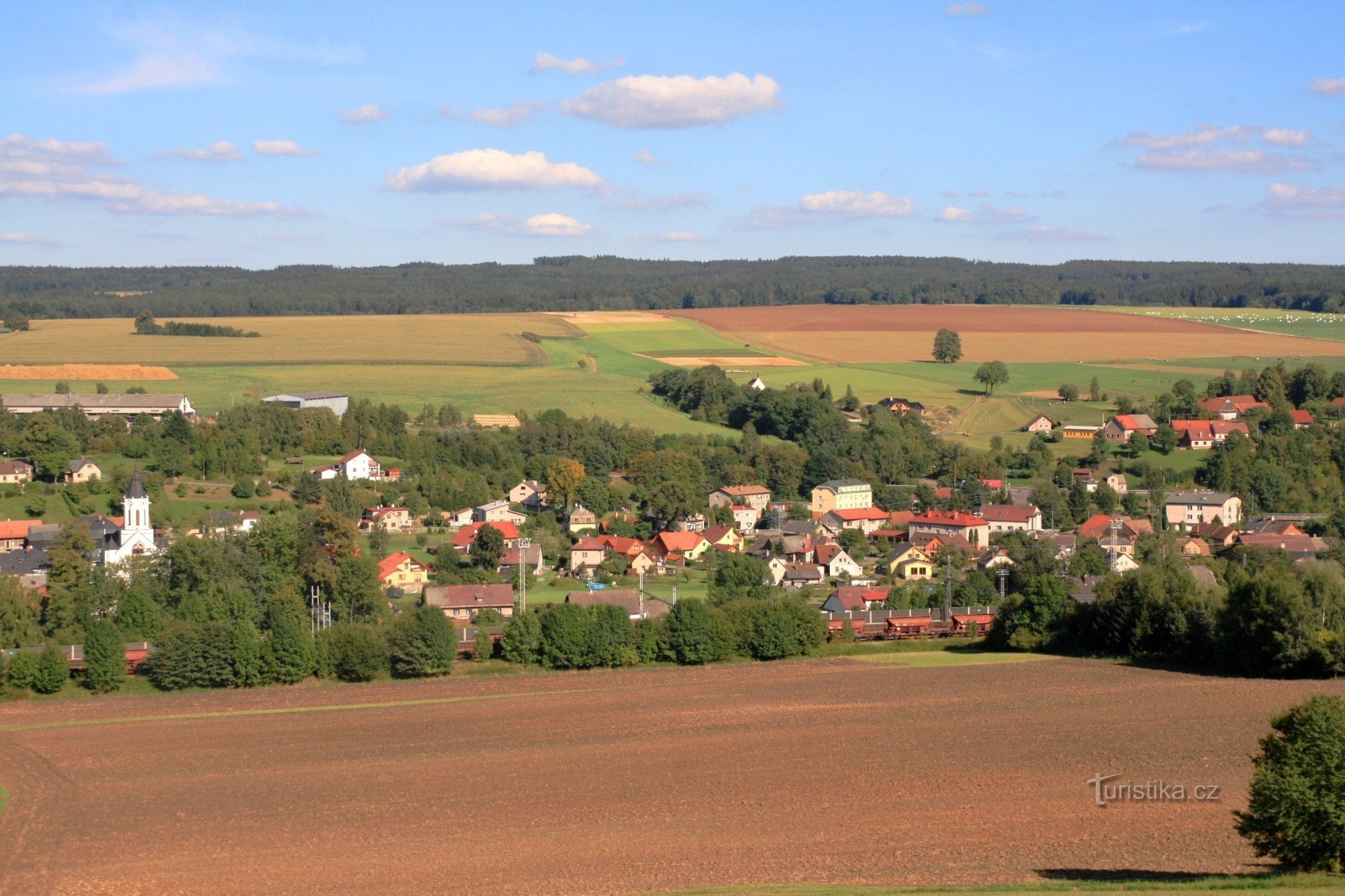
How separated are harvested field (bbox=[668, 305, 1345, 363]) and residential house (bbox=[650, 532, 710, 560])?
4444 centimetres

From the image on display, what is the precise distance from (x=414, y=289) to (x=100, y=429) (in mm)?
97590

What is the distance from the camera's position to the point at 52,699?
3136cm

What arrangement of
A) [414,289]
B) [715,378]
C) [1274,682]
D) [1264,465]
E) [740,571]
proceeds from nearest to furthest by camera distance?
1. [1274,682]
2. [740,571]
3. [1264,465]
4. [715,378]
5. [414,289]

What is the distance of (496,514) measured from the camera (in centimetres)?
5456

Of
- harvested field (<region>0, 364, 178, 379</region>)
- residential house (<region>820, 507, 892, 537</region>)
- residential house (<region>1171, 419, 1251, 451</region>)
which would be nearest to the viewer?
residential house (<region>820, 507, 892, 537</region>)

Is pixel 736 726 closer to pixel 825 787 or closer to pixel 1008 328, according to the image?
pixel 825 787

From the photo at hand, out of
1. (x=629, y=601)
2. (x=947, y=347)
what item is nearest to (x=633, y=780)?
(x=629, y=601)

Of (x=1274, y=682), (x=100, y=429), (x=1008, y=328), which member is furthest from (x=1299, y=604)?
(x=1008, y=328)

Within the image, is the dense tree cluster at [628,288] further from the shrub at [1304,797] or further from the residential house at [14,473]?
the shrub at [1304,797]

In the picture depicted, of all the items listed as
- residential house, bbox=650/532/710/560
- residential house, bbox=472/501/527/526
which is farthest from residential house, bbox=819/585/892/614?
residential house, bbox=472/501/527/526

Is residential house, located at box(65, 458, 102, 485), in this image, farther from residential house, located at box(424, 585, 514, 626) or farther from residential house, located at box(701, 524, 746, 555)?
residential house, located at box(701, 524, 746, 555)

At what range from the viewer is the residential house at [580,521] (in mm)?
53312

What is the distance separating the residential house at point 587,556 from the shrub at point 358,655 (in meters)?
14.4

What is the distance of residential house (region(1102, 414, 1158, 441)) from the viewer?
65875mm
